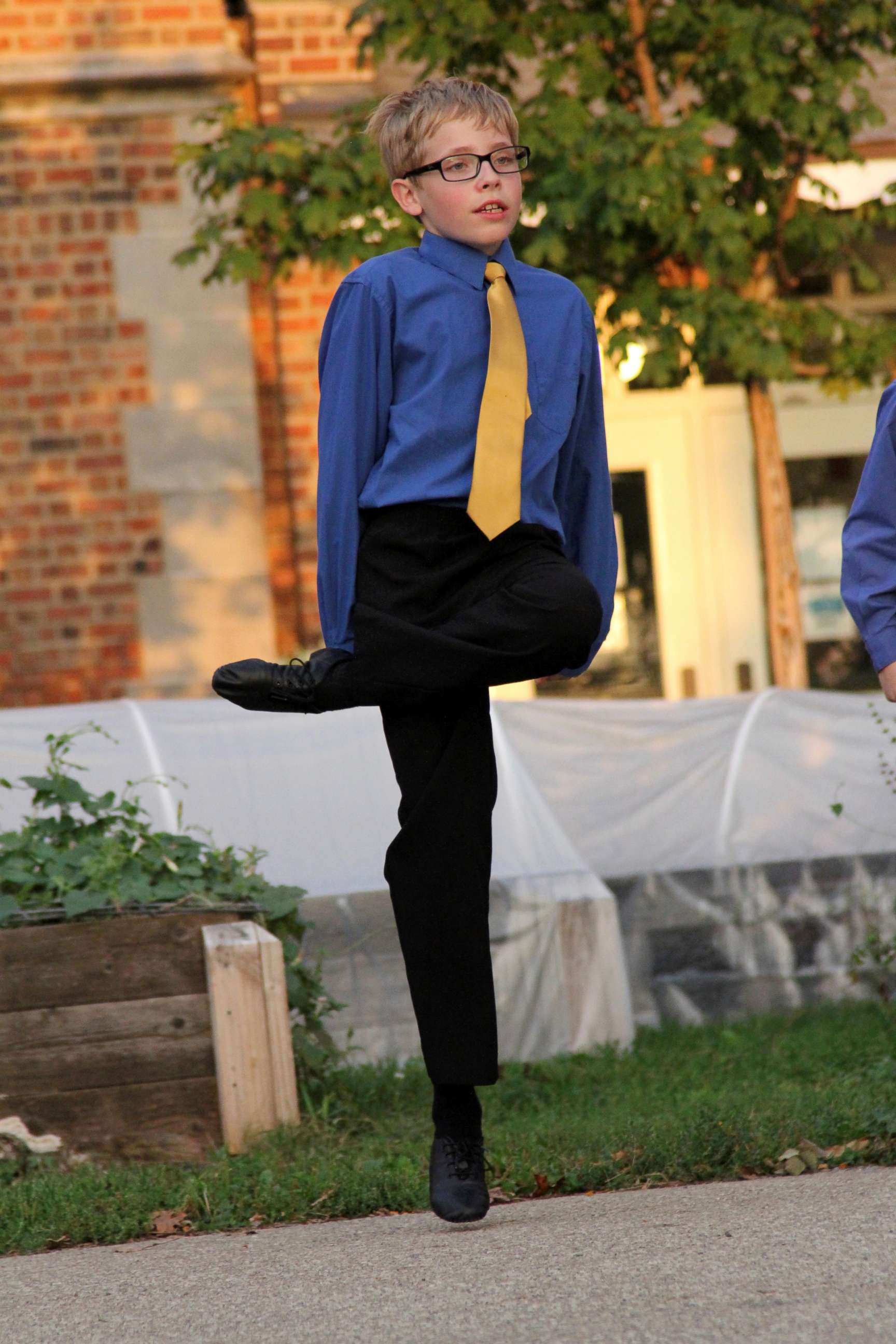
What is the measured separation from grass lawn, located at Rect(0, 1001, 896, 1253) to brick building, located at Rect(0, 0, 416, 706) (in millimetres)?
3583

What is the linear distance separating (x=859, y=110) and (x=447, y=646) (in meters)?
Result: 4.53

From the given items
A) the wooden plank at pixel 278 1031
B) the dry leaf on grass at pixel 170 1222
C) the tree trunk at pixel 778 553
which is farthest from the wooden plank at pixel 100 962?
the tree trunk at pixel 778 553

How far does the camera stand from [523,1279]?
96.3 inches

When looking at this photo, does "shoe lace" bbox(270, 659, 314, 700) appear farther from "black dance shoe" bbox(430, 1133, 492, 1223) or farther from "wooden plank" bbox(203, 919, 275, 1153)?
"wooden plank" bbox(203, 919, 275, 1153)

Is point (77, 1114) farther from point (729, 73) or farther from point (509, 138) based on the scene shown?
point (729, 73)

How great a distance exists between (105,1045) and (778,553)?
411cm

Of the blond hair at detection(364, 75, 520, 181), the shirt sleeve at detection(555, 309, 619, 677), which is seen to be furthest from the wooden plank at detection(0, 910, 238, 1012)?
the blond hair at detection(364, 75, 520, 181)

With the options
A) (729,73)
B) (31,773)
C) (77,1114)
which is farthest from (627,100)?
(77,1114)

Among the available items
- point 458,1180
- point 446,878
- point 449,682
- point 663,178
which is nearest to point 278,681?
point 449,682

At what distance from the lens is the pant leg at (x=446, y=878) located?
2873 millimetres

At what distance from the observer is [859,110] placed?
6480mm

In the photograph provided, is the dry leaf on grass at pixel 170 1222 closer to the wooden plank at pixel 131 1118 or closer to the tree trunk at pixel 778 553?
the wooden plank at pixel 131 1118

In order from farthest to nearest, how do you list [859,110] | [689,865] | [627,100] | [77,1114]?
[627,100], [859,110], [689,865], [77,1114]

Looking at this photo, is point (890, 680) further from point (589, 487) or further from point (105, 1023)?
point (105, 1023)
